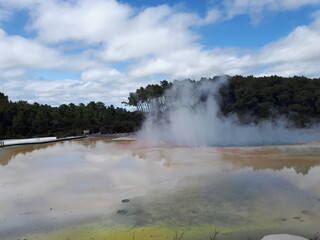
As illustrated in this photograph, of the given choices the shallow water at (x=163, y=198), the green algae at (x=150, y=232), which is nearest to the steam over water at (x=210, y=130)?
the shallow water at (x=163, y=198)

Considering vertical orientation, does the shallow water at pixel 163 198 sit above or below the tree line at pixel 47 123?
below

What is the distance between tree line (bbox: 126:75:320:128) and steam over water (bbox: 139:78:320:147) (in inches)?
39.3

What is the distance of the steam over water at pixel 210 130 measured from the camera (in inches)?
910

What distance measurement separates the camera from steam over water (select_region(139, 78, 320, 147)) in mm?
23125

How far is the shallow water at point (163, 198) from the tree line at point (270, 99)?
16400 mm

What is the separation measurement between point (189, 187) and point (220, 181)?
4.16 feet

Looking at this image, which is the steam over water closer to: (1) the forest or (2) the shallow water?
(1) the forest

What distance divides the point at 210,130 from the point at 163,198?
54.6ft

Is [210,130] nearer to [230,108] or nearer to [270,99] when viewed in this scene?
[230,108]

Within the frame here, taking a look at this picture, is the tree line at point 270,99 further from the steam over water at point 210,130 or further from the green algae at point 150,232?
the green algae at point 150,232

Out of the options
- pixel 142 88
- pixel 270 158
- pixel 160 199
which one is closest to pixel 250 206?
pixel 160 199

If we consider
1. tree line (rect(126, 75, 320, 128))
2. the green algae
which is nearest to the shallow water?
the green algae

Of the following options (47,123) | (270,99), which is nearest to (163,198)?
(270,99)

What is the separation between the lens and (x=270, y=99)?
32.2 meters
